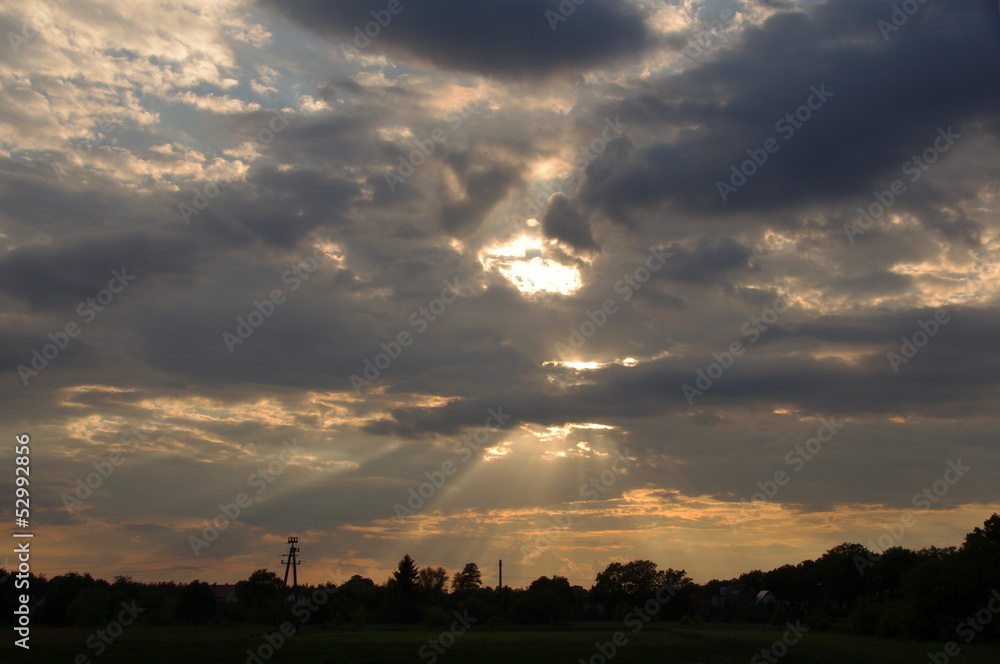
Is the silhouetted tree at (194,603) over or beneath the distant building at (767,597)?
over

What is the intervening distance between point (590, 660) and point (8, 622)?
246 ft

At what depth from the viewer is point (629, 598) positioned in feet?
503

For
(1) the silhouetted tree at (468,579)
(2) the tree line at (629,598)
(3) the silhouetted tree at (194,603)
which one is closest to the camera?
(2) the tree line at (629,598)

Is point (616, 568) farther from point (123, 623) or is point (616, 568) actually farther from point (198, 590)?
point (123, 623)

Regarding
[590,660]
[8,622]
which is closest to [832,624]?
[590,660]

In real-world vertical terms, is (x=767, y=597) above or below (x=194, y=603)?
below

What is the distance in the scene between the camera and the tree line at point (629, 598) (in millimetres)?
64125

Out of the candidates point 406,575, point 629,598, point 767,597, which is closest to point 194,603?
point 406,575

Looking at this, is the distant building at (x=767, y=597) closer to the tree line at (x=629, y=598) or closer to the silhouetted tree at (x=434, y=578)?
the tree line at (x=629, y=598)

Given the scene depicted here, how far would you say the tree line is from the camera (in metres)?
64.1

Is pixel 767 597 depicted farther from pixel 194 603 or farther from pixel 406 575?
pixel 194 603

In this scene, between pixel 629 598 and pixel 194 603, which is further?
pixel 629 598

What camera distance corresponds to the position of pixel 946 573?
63.0 meters

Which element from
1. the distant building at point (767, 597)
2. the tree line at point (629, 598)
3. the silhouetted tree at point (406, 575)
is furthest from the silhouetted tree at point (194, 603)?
the distant building at point (767, 597)
